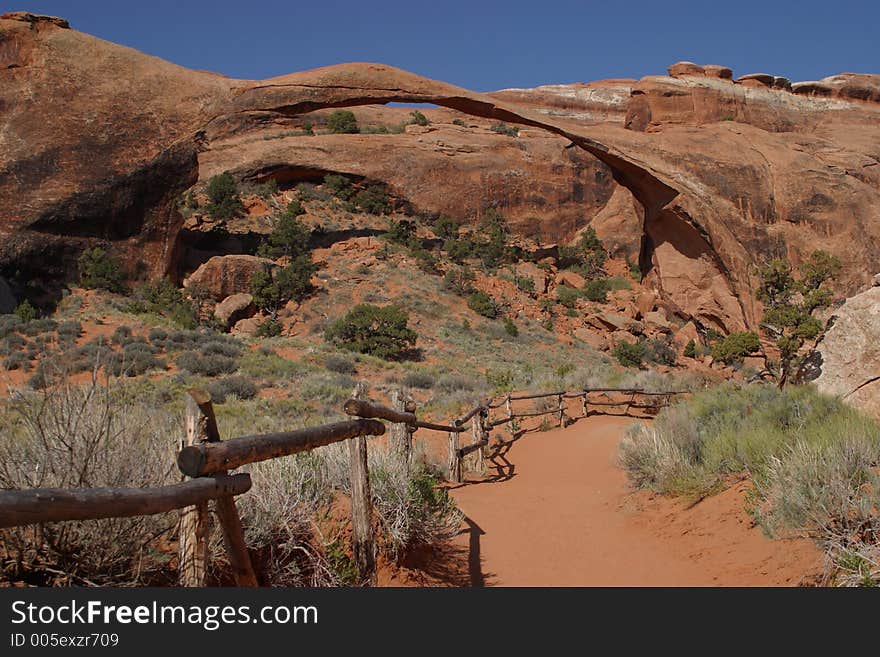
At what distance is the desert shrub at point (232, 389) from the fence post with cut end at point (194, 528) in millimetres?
12632

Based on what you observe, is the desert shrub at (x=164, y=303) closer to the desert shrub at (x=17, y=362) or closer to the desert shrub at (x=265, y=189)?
the desert shrub at (x=17, y=362)

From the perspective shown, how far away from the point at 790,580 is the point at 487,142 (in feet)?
126

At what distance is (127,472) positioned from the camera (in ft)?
11.6

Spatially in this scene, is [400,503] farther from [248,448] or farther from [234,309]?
[234,309]

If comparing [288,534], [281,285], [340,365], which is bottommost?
[288,534]

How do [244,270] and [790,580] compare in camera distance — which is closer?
[790,580]

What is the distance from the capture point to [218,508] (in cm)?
296

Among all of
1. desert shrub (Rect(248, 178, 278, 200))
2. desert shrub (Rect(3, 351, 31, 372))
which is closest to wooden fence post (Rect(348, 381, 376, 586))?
desert shrub (Rect(3, 351, 31, 372))

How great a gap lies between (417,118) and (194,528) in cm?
4549

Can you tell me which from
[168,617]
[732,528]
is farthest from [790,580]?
[168,617]

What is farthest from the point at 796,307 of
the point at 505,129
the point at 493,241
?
the point at 505,129

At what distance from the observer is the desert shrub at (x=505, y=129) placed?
44.7 meters

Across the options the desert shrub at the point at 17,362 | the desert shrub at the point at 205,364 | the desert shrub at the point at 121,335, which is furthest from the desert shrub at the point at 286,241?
the desert shrub at the point at 17,362

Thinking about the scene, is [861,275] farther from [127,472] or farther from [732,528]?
[127,472]
